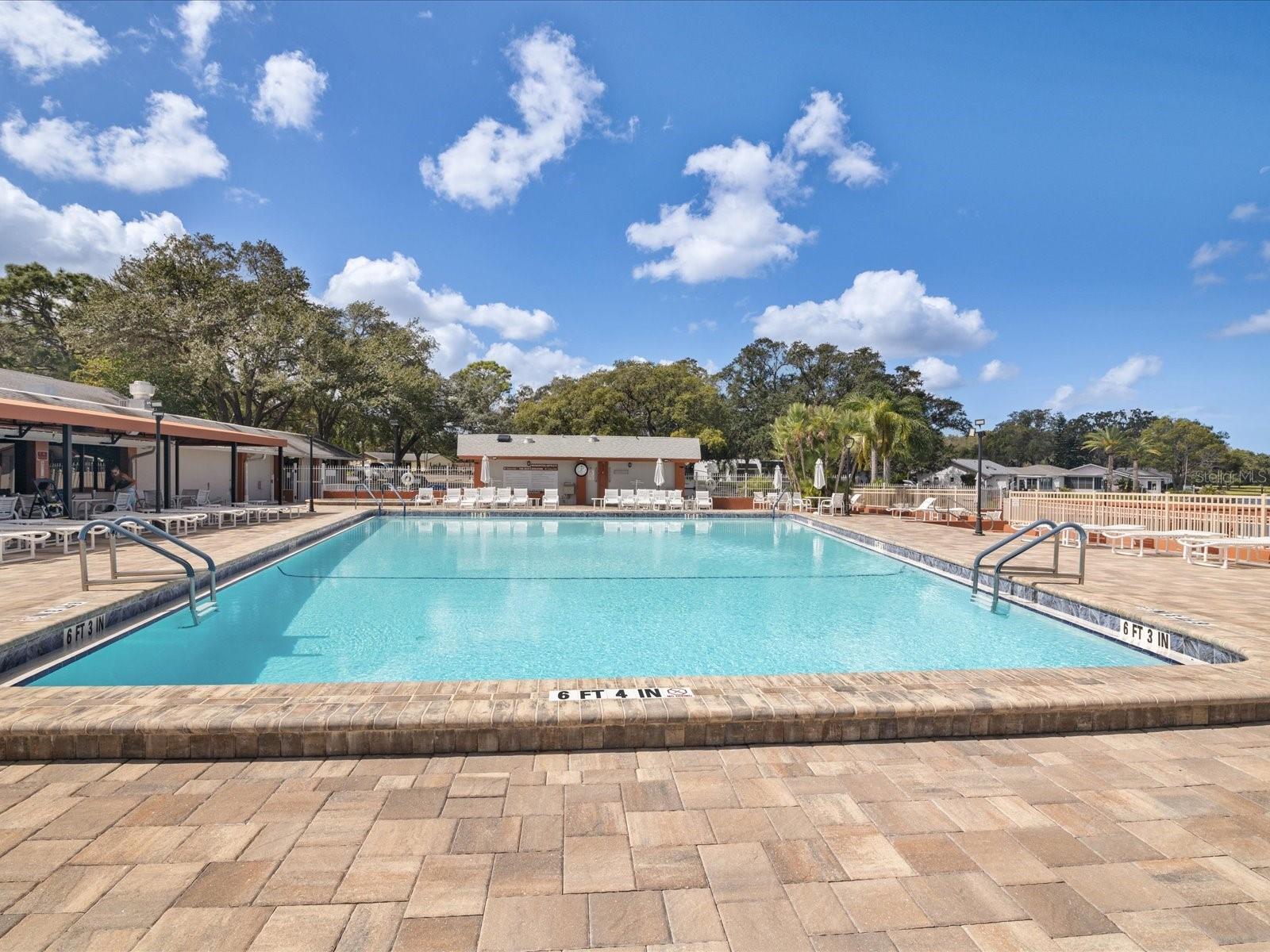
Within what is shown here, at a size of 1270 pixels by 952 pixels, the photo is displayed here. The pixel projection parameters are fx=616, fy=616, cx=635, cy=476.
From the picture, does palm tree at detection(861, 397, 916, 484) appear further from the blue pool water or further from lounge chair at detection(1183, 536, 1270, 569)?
lounge chair at detection(1183, 536, 1270, 569)

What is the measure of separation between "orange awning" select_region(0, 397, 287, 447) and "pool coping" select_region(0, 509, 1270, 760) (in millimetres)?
8793

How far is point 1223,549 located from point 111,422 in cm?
1887

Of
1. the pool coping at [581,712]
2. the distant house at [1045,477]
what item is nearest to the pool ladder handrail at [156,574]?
the pool coping at [581,712]

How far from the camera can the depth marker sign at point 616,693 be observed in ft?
10.7

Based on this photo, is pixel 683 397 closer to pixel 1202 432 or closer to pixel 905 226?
pixel 905 226

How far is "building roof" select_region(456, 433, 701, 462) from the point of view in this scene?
2342 centimetres

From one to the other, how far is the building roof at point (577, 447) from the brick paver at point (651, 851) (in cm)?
2072

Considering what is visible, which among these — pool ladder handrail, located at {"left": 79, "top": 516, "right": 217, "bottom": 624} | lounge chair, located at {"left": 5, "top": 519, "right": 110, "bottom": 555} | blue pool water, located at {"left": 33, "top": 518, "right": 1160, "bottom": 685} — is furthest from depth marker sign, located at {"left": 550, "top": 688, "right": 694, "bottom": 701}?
lounge chair, located at {"left": 5, "top": 519, "right": 110, "bottom": 555}

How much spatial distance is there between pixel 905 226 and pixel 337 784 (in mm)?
28459

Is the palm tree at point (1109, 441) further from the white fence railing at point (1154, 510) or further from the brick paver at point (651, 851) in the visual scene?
the brick paver at point (651, 851)

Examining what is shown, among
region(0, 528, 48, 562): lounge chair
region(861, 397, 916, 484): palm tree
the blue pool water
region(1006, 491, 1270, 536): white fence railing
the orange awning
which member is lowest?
the blue pool water

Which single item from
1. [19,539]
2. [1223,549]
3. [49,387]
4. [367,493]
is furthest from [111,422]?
[1223,549]

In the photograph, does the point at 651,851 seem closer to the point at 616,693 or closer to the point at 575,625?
the point at 616,693

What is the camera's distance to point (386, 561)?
36.6 ft
